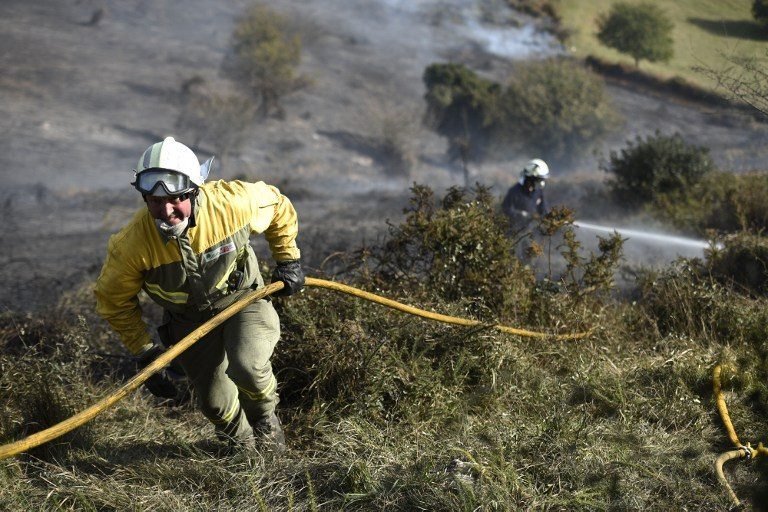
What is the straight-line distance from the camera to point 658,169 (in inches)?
469

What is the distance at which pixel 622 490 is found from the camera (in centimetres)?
303

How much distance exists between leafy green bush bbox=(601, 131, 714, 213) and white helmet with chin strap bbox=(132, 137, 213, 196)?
9.87 meters

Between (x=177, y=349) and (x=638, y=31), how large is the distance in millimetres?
22060

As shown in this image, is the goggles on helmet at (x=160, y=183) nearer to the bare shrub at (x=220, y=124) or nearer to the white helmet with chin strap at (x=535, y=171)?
the white helmet with chin strap at (x=535, y=171)

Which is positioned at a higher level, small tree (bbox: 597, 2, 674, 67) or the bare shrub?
small tree (bbox: 597, 2, 674, 67)

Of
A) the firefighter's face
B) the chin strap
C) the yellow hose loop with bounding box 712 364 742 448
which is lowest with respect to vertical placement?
the yellow hose loop with bounding box 712 364 742 448

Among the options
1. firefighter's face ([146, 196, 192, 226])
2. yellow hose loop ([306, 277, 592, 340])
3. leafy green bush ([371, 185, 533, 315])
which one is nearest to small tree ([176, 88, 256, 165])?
leafy green bush ([371, 185, 533, 315])

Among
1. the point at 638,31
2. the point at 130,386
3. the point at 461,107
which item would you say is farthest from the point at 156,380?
the point at 638,31

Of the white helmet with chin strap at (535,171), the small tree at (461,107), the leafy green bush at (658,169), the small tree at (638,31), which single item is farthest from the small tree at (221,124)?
the white helmet with chin strap at (535,171)

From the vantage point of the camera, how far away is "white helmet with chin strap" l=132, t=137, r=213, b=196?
3.15 metres

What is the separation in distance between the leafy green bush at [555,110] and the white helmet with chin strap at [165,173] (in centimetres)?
1892

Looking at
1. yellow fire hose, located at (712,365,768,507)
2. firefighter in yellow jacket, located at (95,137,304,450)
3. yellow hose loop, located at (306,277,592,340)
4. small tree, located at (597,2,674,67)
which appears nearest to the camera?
yellow fire hose, located at (712,365,768,507)

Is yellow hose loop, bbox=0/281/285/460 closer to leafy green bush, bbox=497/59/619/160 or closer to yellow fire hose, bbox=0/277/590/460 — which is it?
yellow fire hose, bbox=0/277/590/460

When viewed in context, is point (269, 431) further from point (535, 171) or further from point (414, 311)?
point (535, 171)
